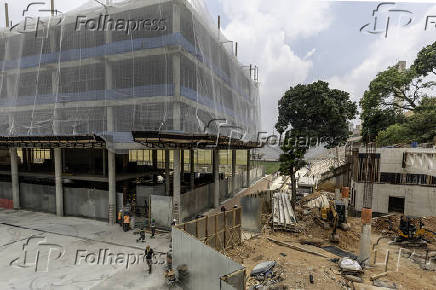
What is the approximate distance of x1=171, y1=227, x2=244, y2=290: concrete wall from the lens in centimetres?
705

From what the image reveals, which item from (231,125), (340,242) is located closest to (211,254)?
(340,242)

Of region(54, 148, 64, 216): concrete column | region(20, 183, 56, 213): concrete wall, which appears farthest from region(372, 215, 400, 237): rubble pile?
region(20, 183, 56, 213): concrete wall

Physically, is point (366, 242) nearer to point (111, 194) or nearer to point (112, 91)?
point (111, 194)

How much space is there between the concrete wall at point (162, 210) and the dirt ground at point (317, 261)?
4.68 m

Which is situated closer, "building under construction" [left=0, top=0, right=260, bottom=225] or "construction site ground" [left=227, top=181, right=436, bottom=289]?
"construction site ground" [left=227, top=181, right=436, bottom=289]

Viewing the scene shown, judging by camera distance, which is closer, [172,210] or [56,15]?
[172,210]

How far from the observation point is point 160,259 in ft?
36.6

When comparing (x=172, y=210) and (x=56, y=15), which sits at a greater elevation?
(x=56, y=15)

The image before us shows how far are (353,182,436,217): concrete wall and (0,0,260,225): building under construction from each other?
43.0 ft

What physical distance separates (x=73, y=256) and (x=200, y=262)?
7.78m

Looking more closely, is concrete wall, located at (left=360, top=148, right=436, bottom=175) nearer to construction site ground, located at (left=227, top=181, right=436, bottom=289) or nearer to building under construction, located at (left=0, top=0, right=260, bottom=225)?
construction site ground, located at (left=227, top=181, right=436, bottom=289)

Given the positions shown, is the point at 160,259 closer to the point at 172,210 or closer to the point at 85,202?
the point at 172,210

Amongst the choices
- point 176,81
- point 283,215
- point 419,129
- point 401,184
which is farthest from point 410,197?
point 176,81

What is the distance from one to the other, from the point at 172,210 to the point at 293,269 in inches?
312
